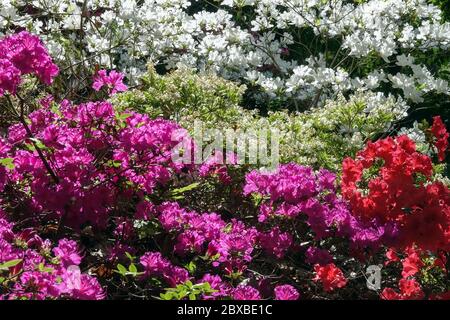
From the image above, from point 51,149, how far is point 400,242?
1437mm

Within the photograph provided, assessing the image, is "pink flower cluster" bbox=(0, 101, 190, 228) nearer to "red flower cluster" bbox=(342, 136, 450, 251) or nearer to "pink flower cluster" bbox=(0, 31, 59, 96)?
"pink flower cluster" bbox=(0, 31, 59, 96)

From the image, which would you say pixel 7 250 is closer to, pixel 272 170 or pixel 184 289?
pixel 184 289

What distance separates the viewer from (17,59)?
9.22ft

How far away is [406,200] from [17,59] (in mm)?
1588

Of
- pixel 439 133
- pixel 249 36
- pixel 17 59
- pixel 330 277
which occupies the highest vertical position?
pixel 249 36

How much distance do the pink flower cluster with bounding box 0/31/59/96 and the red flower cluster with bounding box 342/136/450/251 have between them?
1.39 metres

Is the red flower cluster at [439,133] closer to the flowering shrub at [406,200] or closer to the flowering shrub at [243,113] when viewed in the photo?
the flowering shrub at [406,200]

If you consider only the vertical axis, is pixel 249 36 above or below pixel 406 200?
above

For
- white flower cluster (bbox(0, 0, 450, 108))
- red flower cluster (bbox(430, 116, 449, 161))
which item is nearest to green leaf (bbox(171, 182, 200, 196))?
red flower cluster (bbox(430, 116, 449, 161))

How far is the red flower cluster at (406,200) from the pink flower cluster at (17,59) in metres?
1.39

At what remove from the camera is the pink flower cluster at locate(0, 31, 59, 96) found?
277 cm

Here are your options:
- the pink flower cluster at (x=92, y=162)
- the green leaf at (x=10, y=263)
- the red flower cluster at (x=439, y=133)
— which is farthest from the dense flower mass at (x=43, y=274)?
the red flower cluster at (x=439, y=133)

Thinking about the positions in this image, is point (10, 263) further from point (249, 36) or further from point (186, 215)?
point (249, 36)

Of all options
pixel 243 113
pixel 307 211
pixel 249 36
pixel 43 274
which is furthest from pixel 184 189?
pixel 249 36
